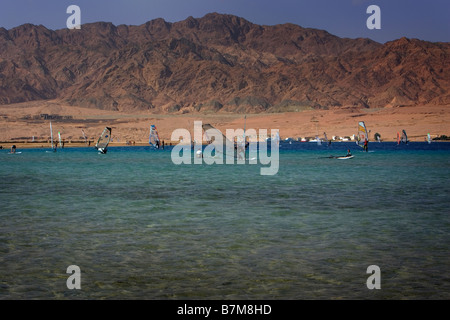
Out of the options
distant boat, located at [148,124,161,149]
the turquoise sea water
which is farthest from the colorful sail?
the turquoise sea water

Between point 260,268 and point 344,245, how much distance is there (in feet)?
13.6

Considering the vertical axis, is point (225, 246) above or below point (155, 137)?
below

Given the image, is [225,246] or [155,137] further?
[155,137]

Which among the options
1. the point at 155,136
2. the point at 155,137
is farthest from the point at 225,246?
the point at 155,136

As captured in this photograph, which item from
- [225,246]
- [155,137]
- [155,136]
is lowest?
[225,246]

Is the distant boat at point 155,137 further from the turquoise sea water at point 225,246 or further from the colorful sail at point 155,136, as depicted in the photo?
the turquoise sea water at point 225,246

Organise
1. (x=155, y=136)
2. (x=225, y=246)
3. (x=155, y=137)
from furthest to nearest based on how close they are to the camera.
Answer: (x=155, y=136) < (x=155, y=137) < (x=225, y=246)

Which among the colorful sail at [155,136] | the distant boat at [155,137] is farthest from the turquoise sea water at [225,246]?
the distant boat at [155,137]

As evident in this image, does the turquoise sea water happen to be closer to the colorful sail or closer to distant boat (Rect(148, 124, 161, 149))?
the colorful sail

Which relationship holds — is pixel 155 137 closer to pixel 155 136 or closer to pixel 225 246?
pixel 155 136

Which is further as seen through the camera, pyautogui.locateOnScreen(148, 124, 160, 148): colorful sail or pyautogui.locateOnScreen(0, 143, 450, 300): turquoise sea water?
pyautogui.locateOnScreen(148, 124, 160, 148): colorful sail

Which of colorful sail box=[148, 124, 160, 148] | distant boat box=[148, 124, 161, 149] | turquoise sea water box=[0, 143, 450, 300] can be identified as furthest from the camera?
distant boat box=[148, 124, 161, 149]

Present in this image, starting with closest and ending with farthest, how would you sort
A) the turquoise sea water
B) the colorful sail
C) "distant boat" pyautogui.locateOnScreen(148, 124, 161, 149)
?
the turquoise sea water < the colorful sail < "distant boat" pyautogui.locateOnScreen(148, 124, 161, 149)
